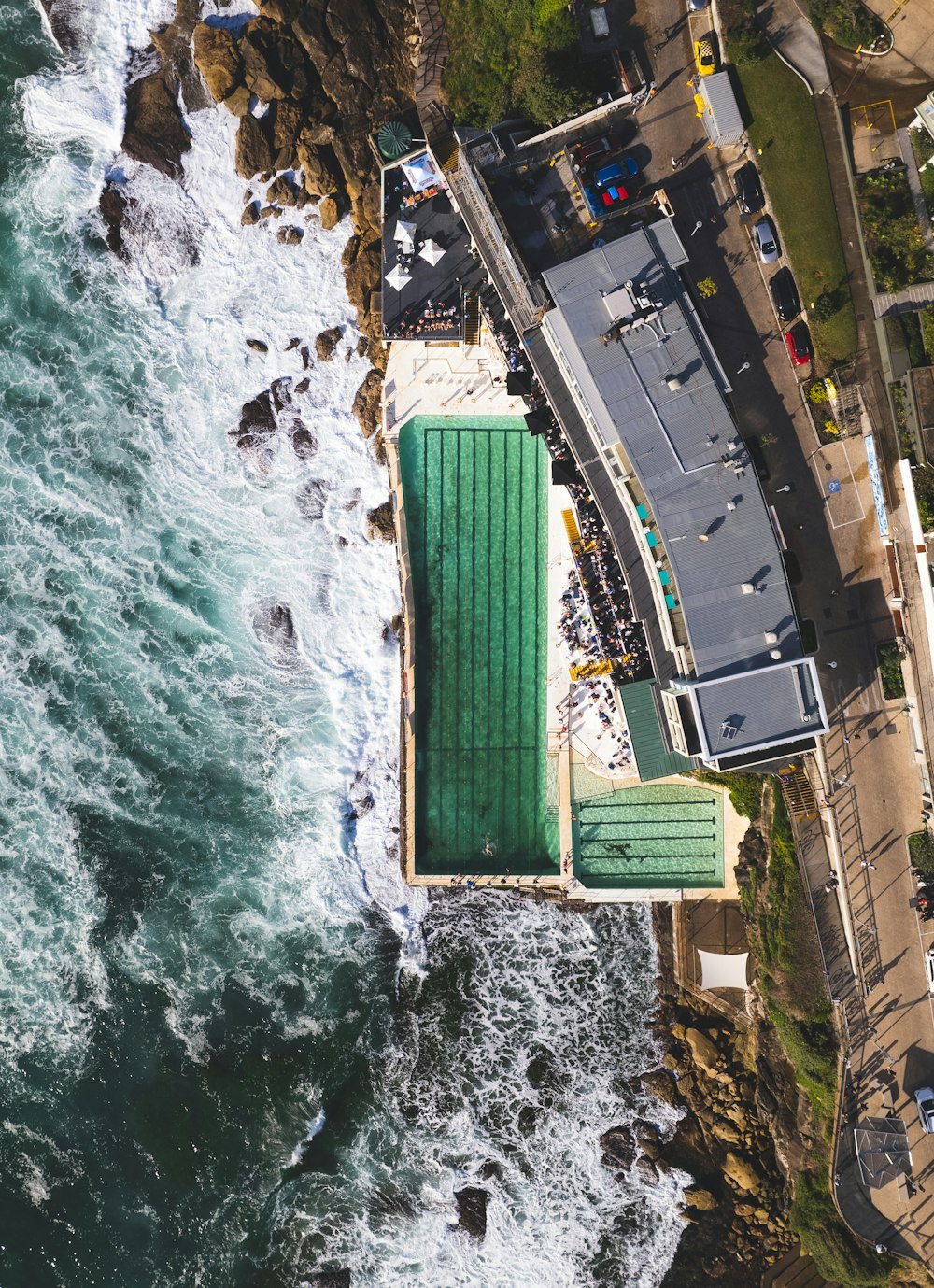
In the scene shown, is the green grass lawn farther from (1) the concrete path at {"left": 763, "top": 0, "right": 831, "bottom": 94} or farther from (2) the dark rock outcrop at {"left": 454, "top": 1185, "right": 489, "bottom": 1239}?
(2) the dark rock outcrop at {"left": 454, "top": 1185, "right": 489, "bottom": 1239}

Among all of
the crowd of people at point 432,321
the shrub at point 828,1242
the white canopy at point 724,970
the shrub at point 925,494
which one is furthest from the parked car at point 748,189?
the shrub at point 828,1242

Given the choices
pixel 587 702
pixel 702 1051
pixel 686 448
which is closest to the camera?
pixel 686 448

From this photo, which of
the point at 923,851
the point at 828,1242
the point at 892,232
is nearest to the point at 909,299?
the point at 892,232

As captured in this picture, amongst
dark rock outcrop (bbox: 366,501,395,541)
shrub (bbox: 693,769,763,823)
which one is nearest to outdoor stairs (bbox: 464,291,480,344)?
dark rock outcrop (bbox: 366,501,395,541)

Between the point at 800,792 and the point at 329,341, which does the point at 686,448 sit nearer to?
the point at 800,792

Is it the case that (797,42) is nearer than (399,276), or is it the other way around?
(797,42)

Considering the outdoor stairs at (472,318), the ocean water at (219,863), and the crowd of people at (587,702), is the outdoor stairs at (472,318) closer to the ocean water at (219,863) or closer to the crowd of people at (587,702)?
the ocean water at (219,863)
